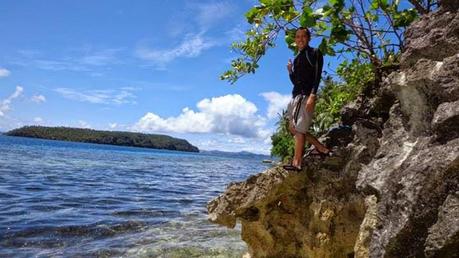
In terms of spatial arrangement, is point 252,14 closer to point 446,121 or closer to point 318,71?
point 318,71

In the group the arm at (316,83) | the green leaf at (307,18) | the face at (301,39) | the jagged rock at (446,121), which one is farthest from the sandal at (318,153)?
the jagged rock at (446,121)

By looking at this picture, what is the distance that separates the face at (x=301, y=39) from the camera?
22.0 ft

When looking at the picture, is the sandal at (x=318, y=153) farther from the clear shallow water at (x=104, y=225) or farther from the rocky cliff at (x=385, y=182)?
the clear shallow water at (x=104, y=225)

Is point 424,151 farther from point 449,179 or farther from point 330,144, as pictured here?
point 330,144

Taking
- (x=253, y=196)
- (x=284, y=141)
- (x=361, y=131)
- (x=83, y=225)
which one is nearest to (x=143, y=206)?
(x=83, y=225)

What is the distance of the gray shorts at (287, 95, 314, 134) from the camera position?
21.8 feet

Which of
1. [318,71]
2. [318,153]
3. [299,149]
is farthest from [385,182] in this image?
[318,71]

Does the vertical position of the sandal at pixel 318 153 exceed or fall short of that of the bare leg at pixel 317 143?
it falls short

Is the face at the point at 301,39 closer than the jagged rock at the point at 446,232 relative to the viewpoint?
No

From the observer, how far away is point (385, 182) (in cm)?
479

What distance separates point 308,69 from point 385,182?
2.46 meters

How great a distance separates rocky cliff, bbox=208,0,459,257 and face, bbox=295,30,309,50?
3.76ft

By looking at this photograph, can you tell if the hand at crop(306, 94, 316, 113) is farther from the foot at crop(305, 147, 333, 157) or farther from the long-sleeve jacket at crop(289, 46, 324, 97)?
the foot at crop(305, 147, 333, 157)

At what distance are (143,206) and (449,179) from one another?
13.3 meters
